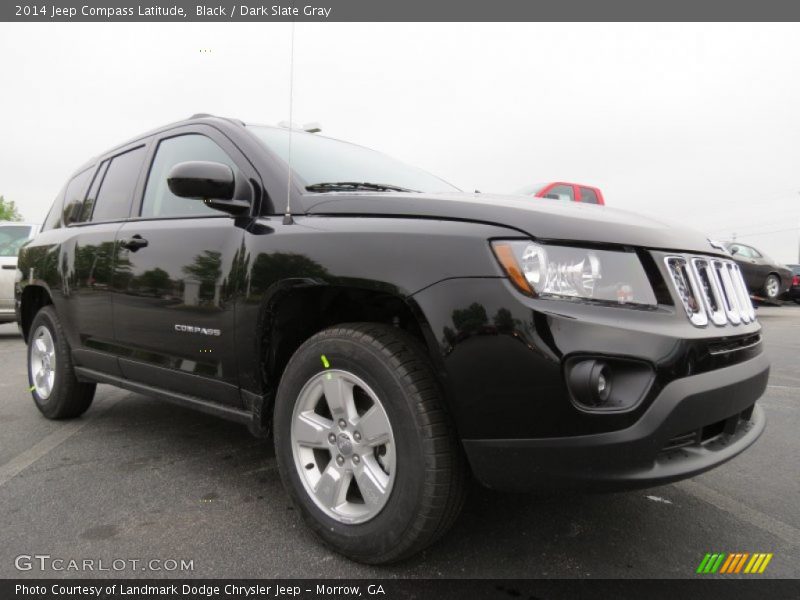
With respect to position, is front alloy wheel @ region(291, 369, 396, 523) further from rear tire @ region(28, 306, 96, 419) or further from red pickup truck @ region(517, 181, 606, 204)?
red pickup truck @ region(517, 181, 606, 204)

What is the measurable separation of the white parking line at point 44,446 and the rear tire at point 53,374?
10 centimetres

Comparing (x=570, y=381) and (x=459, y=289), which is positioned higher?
(x=459, y=289)

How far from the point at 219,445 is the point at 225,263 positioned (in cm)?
132

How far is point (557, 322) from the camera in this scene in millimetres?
1569

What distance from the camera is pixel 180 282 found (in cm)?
256

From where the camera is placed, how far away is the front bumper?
1.54 meters

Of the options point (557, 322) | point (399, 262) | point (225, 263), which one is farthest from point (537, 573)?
point (225, 263)

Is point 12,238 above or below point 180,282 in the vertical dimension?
below

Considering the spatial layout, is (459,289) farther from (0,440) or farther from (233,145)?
(0,440)

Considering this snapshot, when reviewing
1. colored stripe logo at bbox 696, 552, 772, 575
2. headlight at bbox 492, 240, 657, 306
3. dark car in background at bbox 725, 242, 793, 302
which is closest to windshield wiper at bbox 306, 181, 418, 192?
headlight at bbox 492, 240, 657, 306

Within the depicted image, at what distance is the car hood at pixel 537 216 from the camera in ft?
5.61

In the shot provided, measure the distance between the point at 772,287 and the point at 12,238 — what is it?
47.6 feet

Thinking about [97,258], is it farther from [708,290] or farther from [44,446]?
[708,290]

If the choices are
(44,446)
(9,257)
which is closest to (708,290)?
(44,446)
